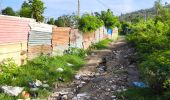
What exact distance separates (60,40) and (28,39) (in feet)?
14.3

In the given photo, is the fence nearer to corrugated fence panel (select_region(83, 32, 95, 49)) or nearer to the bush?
corrugated fence panel (select_region(83, 32, 95, 49))

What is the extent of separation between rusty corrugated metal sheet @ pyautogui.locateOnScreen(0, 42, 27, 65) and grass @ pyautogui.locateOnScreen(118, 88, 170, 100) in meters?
4.09

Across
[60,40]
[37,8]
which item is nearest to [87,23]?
[37,8]

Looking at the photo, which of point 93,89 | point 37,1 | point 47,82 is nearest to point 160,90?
point 93,89

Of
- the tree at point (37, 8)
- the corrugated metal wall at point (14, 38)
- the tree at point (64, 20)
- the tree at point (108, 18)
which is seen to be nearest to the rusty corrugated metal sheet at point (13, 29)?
the corrugated metal wall at point (14, 38)

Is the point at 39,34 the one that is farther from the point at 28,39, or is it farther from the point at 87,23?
the point at 87,23

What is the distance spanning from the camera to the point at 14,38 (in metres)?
12.0

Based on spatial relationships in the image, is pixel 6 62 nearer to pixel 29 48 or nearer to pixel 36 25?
pixel 29 48

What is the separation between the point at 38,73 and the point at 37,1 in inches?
605

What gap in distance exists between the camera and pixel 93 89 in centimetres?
1019

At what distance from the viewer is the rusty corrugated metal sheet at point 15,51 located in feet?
36.3

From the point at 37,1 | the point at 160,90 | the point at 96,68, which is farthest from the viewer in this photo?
the point at 37,1

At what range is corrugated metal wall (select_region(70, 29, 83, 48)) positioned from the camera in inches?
786

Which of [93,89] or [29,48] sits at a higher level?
[29,48]
